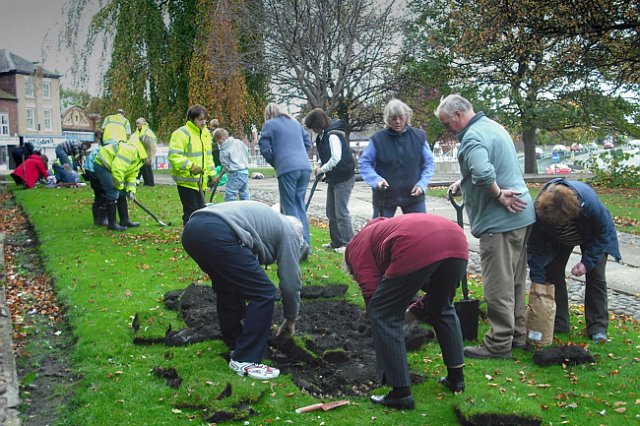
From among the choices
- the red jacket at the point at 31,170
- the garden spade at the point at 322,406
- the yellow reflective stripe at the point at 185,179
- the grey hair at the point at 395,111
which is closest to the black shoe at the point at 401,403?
the garden spade at the point at 322,406

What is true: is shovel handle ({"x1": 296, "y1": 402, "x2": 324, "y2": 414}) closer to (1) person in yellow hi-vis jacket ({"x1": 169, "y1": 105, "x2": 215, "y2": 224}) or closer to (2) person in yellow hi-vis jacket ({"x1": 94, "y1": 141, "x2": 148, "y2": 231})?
(1) person in yellow hi-vis jacket ({"x1": 169, "y1": 105, "x2": 215, "y2": 224})

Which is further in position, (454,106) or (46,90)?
(46,90)

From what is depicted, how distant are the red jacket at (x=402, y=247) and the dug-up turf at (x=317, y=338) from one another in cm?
92

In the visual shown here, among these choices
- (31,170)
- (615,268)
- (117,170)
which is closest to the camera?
(615,268)

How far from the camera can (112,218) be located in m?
11.9

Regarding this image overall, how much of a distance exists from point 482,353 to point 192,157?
5.76 metres

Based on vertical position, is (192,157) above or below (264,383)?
above

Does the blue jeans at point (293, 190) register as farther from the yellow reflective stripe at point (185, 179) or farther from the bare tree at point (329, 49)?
the bare tree at point (329, 49)

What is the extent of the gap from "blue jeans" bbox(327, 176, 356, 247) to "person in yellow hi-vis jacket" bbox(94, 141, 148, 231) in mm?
3777

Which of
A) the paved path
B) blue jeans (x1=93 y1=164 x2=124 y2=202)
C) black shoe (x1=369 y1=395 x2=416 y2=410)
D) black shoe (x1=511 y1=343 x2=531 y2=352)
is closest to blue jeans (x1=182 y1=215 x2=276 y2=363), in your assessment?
black shoe (x1=369 y1=395 x2=416 y2=410)

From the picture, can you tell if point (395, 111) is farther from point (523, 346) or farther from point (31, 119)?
point (31, 119)

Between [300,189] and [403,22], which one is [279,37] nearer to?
[403,22]

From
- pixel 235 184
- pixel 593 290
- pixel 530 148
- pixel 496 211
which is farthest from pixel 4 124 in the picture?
pixel 593 290

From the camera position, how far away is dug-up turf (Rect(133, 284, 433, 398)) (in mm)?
5027
